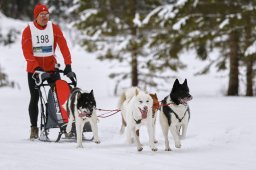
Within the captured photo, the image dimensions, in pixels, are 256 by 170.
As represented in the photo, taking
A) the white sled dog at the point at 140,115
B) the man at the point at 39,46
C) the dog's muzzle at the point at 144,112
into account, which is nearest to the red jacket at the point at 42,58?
the man at the point at 39,46

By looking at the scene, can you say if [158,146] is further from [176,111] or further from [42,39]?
[42,39]

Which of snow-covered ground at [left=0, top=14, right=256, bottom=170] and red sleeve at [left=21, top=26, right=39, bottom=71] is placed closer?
snow-covered ground at [left=0, top=14, right=256, bottom=170]

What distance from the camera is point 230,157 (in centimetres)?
654

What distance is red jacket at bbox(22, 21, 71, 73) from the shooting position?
8.03m

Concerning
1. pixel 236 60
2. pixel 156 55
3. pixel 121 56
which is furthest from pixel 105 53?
pixel 236 60

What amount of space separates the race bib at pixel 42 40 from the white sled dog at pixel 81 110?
103 cm

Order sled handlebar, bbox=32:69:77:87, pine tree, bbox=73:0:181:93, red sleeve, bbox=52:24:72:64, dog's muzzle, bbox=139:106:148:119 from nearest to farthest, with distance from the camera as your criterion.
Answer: dog's muzzle, bbox=139:106:148:119 < sled handlebar, bbox=32:69:77:87 < red sleeve, bbox=52:24:72:64 < pine tree, bbox=73:0:181:93

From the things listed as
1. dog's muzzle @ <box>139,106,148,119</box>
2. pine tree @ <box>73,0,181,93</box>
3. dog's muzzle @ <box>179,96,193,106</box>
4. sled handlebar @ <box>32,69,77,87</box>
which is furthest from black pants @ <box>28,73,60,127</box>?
pine tree @ <box>73,0,181,93</box>

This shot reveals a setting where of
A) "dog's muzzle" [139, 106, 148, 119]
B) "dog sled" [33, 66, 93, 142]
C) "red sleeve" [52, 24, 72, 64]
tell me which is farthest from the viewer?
"red sleeve" [52, 24, 72, 64]

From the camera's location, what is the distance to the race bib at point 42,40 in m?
8.14

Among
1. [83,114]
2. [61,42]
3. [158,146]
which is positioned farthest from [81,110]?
[61,42]

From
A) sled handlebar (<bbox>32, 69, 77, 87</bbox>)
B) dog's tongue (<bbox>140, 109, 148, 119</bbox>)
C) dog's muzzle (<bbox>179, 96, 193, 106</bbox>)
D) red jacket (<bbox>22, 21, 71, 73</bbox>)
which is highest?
red jacket (<bbox>22, 21, 71, 73</bbox>)

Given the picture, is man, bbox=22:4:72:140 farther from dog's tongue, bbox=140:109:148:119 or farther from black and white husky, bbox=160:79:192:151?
black and white husky, bbox=160:79:192:151

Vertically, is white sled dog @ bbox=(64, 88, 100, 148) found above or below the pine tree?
below
